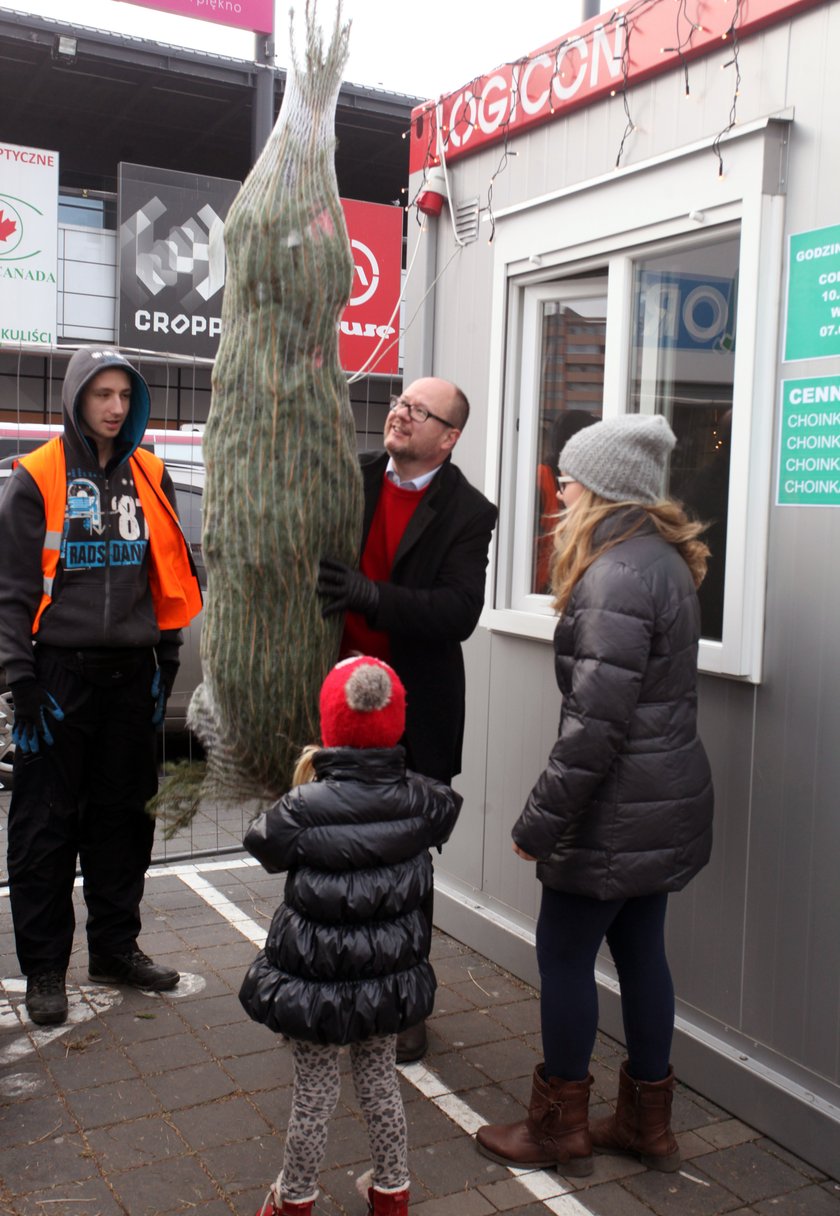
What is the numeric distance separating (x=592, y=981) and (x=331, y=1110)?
780 mm

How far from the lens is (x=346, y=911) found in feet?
8.19

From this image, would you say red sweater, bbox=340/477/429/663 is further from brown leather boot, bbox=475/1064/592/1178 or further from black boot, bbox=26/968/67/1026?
black boot, bbox=26/968/67/1026

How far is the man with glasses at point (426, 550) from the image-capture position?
3.27 meters

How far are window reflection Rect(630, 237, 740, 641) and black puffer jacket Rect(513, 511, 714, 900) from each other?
27.6 inches

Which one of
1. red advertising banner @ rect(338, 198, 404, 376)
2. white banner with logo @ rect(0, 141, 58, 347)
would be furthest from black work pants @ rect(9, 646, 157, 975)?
white banner with logo @ rect(0, 141, 58, 347)

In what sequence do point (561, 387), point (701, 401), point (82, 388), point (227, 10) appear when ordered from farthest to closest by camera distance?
point (227, 10), point (561, 387), point (82, 388), point (701, 401)

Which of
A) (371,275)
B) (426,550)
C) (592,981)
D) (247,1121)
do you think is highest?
(371,275)

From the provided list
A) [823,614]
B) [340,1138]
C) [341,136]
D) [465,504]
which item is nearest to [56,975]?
[340,1138]

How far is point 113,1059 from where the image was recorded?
143 inches

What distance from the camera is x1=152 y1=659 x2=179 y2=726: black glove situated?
163 inches

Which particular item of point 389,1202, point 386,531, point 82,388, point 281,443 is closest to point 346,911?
point 389,1202

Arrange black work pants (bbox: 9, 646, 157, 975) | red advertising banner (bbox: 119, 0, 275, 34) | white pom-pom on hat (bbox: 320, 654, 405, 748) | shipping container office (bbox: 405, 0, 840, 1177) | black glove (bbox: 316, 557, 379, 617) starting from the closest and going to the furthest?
white pom-pom on hat (bbox: 320, 654, 405, 748)
black glove (bbox: 316, 557, 379, 617)
shipping container office (bbox: 405, 0, 840, 1177)
black work pants (bbox: 9, 646, 157, 975)
red advertising banner (bbox: 119, 0, 275, 34)

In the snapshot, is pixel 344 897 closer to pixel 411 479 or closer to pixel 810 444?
pixel 411 479

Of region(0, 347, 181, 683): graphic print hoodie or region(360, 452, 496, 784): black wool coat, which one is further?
region(0, 347, 181, 683): graphic print hoodie
